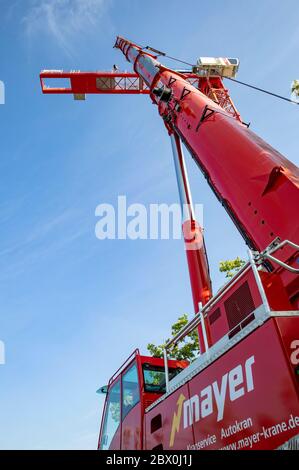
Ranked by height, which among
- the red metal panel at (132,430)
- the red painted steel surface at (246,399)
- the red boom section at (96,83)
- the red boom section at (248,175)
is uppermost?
the red boom section at (96,83)

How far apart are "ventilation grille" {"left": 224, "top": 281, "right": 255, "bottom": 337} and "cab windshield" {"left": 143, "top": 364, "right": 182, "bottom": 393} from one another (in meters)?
2.74

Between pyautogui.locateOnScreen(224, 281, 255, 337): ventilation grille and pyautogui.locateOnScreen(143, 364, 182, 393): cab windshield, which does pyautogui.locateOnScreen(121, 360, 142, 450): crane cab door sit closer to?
pyautogui.locateOnScreen(143, 364, 182, 393): cab windshield

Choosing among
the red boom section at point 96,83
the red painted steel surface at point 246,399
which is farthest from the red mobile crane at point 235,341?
the red boom section at point 96,83

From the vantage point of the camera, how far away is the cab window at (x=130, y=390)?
675cm

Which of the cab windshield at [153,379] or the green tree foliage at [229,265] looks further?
the green tree foliage at [229,265]

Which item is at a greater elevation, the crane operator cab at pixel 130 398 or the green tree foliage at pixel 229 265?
the green tree foliage at pixel 229 265

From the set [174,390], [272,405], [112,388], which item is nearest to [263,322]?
[272,405]

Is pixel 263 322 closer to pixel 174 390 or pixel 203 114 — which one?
pixel 174 390

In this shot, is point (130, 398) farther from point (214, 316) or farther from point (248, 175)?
point (248, 175)

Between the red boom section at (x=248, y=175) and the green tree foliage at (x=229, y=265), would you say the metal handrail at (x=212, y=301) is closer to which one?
the red boom section at (x=248, y=175)

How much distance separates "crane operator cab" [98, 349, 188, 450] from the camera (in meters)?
6.36

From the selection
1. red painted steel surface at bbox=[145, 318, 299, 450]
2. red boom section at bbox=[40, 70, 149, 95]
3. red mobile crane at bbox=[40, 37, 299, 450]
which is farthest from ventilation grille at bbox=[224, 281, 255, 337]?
red boom section at bbox=[40, 70, 149, 95]

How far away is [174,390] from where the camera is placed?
197 inches
